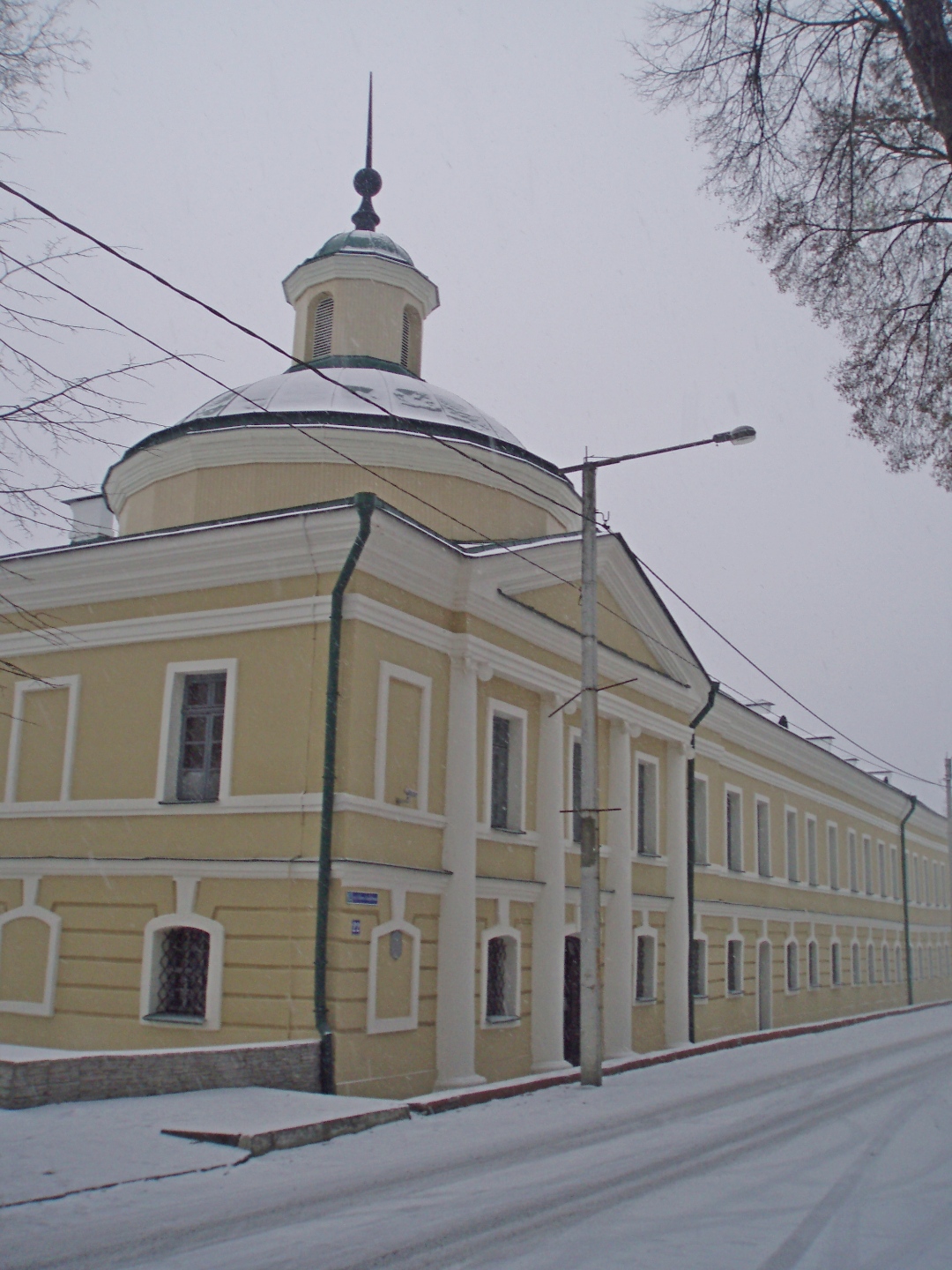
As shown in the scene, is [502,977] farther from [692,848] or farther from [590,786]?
[692,848]

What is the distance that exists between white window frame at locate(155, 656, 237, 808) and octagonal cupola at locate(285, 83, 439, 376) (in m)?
8.86

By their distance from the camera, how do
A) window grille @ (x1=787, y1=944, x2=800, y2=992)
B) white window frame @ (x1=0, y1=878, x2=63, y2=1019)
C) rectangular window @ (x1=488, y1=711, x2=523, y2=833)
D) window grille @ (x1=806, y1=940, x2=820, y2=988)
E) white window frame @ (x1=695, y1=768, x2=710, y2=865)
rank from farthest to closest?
window grille @ (x1=806, y1=940, x2=820, y2=988) < window grille @ (x1=787, y1=944, x2=800, y2=992) < white window frame @ (x1=695, y1=768, x2=710, y2=865) < rectangular window @ (x1=488, y1=711, x2=523, y2=833) < white window frame @ (x1=0, y1=878, x2=63, y2=1019)

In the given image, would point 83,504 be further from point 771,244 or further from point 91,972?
point 771,244

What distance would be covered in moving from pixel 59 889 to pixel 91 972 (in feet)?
3.66

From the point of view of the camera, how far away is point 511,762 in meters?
16.8

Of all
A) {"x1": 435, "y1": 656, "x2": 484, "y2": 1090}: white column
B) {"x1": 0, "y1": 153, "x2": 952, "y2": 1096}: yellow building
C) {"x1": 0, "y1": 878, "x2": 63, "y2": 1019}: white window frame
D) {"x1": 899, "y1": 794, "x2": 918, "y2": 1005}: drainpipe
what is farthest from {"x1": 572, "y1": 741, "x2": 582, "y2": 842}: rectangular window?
{"x1": 899, "y1": 794, "x2": 918, "y2": 1005}: drainpipe

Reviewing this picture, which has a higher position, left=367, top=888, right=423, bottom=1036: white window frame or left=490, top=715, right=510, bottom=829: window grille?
left=490, top=715, right=510, bottom=829: window grille

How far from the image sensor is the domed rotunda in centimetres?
1850

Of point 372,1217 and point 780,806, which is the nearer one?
point 372,1217

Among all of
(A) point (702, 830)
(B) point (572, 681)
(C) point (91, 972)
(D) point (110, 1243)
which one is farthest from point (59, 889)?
(A) point (702, 830)

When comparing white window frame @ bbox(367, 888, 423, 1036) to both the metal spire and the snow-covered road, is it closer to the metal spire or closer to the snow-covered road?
the snow-covered road

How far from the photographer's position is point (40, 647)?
15.5 m

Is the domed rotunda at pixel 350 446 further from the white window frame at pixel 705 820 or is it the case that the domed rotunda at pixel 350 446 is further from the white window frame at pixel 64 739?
the white window frame at pixel 705 820

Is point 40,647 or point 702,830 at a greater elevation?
point 40,647
